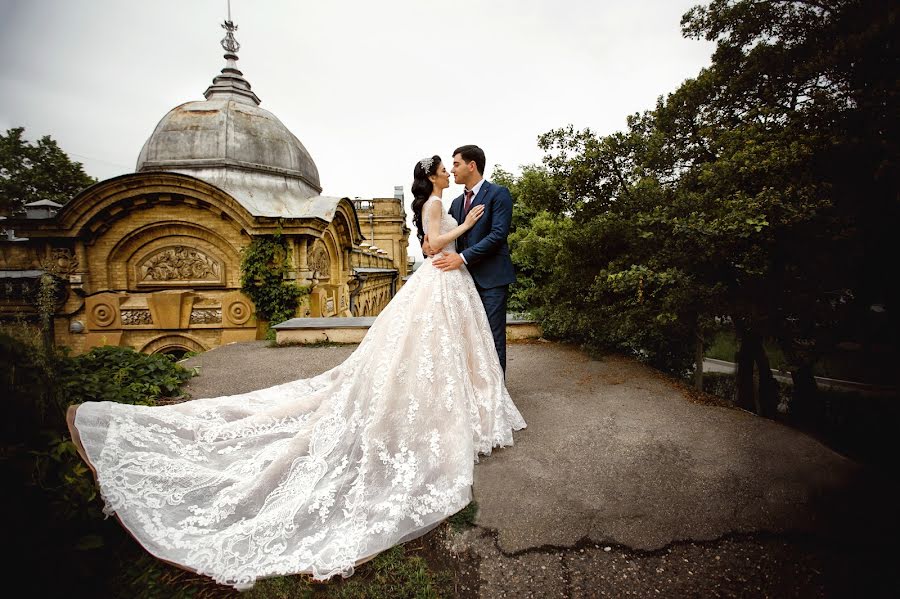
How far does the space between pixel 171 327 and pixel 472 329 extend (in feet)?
41.9

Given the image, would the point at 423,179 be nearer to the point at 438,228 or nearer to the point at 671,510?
the point at 438,228

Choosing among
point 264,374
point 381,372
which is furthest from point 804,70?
point 264,374

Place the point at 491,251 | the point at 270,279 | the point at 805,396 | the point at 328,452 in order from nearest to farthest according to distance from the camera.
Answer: the point at 328,452, the point at 491,251, the point at 805,396, the point at 270,279

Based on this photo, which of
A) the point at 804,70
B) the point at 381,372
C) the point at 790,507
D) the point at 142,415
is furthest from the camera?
the point at 804,70

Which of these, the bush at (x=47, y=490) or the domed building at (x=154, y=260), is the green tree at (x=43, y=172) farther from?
the bush at (x=47, y=490)

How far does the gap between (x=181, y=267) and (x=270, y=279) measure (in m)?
3.05

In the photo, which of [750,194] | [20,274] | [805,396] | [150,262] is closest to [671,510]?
[750,194]

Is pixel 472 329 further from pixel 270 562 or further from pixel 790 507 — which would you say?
pixel 790 507

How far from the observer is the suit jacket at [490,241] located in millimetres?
3715

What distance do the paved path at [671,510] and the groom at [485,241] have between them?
1.36m

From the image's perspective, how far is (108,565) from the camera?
202 centimetres

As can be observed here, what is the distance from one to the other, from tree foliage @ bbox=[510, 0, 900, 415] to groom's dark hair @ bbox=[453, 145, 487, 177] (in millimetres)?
2756

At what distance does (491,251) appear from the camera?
12.4 ft

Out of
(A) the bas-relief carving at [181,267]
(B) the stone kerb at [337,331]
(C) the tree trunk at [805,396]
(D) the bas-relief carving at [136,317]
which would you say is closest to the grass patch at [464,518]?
(B) the stone kerb at [337,331]
